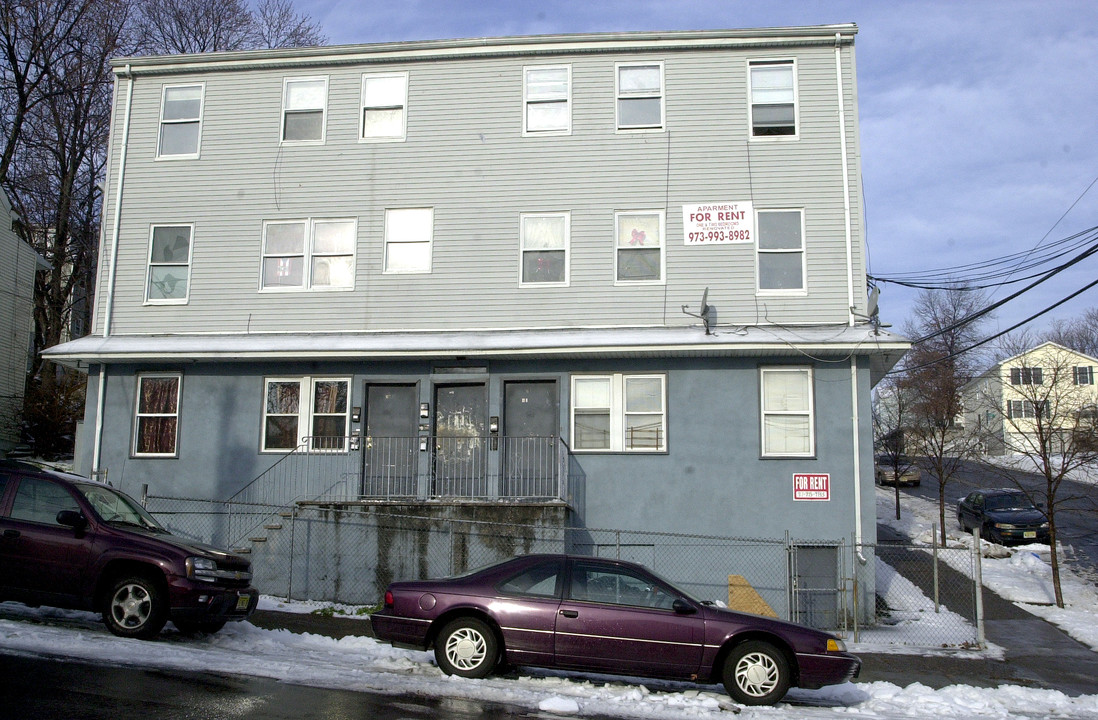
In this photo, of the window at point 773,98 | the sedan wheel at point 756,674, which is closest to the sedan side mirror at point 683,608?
the sedan wheel at point 756,674

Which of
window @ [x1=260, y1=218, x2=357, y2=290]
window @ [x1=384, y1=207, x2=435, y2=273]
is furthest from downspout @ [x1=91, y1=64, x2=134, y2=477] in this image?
window @ [x1=384, y1=207, x2=435, y2=273]

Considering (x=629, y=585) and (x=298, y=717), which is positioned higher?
(x=629, y=585)

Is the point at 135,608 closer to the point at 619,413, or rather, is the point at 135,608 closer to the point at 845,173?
the point at 619,413

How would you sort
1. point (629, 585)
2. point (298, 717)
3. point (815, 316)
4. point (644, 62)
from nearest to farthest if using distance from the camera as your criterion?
point (298, 717) < point (629, 585) < point (815, 316) < point (644, 62)

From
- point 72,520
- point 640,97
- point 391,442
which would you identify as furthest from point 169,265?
point 640,97

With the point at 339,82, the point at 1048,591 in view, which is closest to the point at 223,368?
the point at 339,82

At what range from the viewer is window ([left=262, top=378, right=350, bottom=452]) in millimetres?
16672

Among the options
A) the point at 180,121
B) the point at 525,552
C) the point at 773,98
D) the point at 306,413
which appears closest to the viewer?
the point at 525,552

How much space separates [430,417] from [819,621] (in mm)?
7510

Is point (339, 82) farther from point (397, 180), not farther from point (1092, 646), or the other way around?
point (1092, 646)

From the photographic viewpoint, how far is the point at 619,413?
52.7 feet

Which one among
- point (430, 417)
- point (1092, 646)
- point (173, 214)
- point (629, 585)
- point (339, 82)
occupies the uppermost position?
point (339, 82)

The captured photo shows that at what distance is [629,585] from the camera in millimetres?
9281

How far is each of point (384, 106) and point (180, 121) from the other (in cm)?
421
